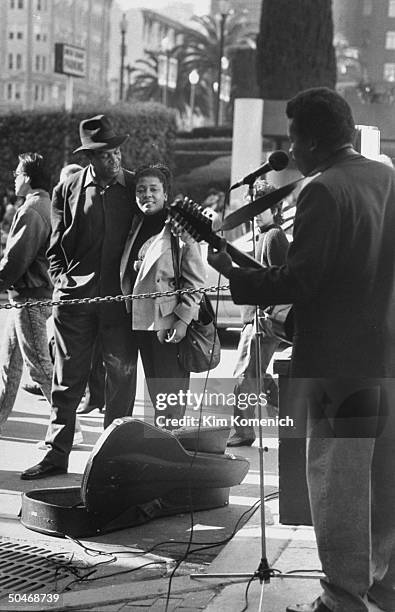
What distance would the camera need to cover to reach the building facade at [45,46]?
38.0m

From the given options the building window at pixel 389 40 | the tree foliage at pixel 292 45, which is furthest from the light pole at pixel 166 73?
the building window at pixel 389 40

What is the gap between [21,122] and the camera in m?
28.5

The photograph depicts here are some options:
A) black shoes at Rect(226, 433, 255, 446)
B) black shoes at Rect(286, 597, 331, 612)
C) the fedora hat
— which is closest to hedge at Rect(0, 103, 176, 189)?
black shoes at Rect(226, 433, 255, 446)

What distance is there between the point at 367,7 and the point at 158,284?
5.39 metres

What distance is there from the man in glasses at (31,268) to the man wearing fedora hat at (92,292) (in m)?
0.73

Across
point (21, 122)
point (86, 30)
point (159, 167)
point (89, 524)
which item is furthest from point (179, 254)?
point (86, 30)

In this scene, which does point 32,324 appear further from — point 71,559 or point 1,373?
point 71,559

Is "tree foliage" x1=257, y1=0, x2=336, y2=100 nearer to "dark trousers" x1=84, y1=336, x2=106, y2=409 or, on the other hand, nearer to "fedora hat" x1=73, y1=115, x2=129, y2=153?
"dark trousers" x1=84, y1=336, x2=106, y2=409

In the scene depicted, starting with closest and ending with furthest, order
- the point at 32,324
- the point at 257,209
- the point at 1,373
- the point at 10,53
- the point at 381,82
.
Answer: the point at 257,209 < the point at 32,324 < the point at 1,373 < the point at 381,82 < the point at 10,53

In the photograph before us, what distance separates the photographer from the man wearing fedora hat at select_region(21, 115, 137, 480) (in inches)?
246

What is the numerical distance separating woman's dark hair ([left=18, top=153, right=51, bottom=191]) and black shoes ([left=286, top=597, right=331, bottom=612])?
13.4ft

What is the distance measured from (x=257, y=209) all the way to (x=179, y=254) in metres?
2.48

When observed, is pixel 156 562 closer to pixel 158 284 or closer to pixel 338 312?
pixel 338 312

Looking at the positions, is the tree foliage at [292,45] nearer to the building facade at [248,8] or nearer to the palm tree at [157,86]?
the building facade at [248,8]
